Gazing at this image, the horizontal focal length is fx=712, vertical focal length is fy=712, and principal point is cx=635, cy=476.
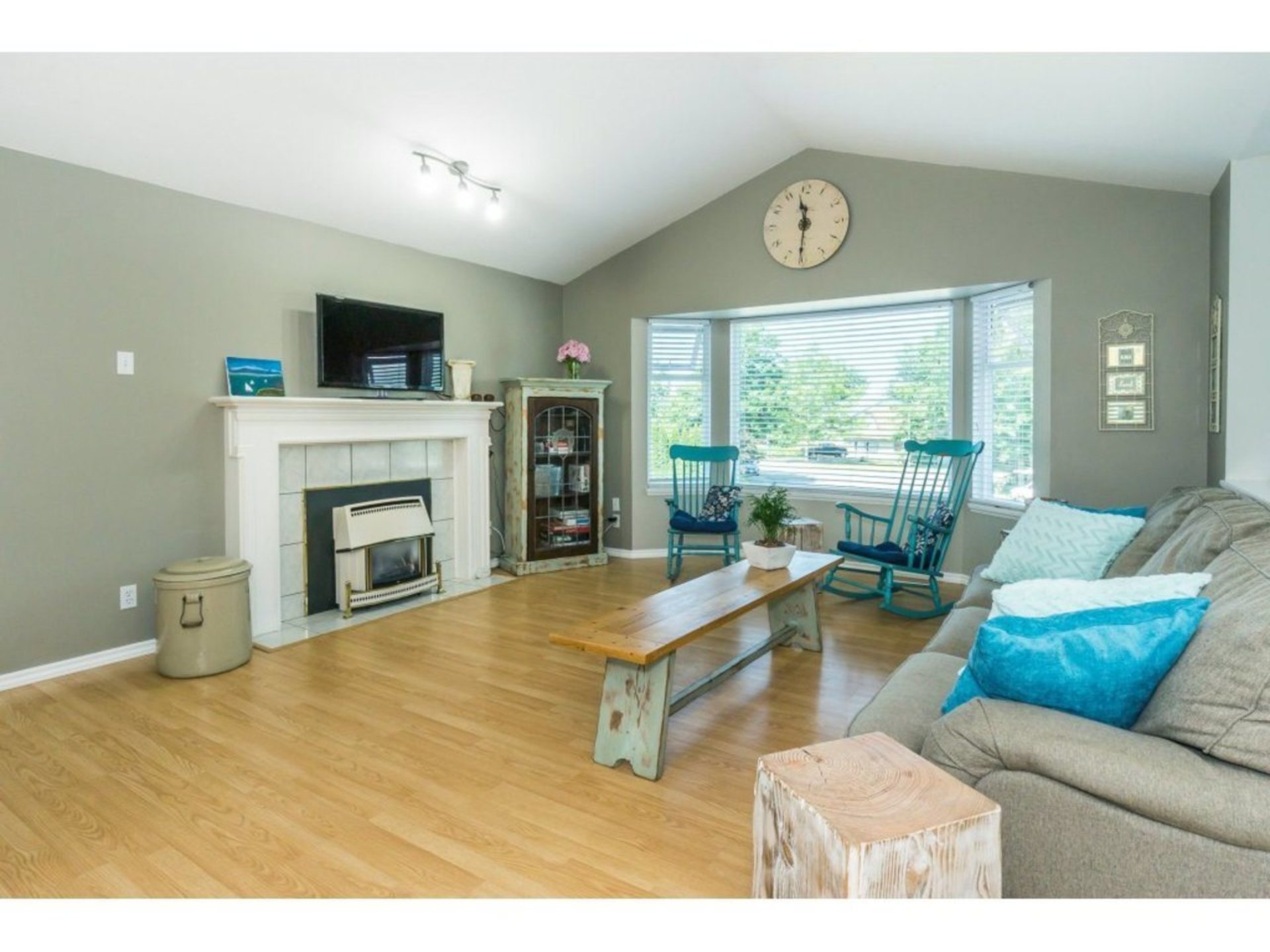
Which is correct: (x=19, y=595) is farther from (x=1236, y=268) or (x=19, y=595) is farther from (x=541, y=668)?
(x=1236, y=268)

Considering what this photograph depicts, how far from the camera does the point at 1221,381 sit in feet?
10.5

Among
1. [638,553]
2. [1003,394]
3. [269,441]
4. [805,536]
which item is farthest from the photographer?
[638,553]

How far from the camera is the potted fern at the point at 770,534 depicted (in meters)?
3.32

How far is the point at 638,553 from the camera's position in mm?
5891

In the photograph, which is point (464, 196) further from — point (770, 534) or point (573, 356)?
point (770, 534)

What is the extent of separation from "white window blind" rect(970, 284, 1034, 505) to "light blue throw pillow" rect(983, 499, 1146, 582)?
Result: 1.39 metres

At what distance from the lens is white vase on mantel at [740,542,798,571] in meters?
3.35

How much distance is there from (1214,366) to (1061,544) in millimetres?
1367

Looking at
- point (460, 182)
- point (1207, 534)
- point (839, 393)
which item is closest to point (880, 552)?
point (839, 393)

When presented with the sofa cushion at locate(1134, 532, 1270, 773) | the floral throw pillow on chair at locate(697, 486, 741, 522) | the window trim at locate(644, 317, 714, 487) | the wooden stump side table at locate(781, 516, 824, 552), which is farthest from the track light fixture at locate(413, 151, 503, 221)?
the sofa cushion at locate(1134, 532, 1270, 773)

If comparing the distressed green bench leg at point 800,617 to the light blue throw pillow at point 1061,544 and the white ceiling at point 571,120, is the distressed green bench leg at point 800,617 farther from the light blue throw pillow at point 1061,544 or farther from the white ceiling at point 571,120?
the white ceiling at point 571,120

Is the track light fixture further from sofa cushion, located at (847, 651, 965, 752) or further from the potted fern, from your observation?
sofa cushion, located at (847, 651, 965, 752)

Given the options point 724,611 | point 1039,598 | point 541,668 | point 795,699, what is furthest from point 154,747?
point 1039,598

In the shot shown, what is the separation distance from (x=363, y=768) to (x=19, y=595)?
196 centimetres
